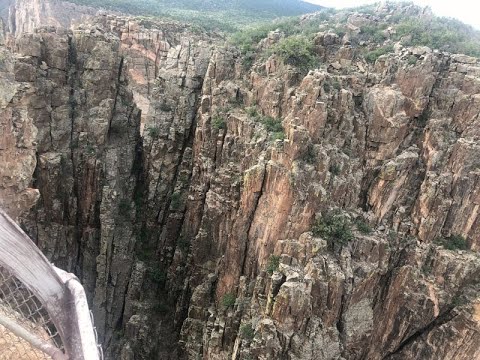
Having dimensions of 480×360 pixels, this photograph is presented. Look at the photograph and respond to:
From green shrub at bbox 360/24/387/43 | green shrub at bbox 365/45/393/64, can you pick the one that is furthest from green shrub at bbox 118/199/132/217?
green shrub at bbox 360/24/387/43

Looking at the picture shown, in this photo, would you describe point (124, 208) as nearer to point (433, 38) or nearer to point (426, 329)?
point (426, 329)

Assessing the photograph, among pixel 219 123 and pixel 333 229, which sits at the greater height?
pixel 219 123

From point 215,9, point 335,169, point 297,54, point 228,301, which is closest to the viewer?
point 335,169

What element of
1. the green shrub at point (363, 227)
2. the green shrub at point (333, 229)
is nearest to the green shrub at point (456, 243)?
the green shrub at point (363, 227)

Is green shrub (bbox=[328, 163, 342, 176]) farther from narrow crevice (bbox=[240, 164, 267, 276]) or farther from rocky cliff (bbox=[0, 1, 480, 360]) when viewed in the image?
narrow crevice (bbox=[240, 164, 267, 276])

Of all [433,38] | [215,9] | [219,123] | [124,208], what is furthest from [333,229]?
[215,9]

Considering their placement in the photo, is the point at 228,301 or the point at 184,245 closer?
the point at 228,301

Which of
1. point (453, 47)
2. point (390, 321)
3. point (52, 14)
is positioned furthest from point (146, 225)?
point (52, 14)

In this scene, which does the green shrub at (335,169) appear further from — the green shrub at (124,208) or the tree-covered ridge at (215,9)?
the tree-covered ridge at (215,9)
